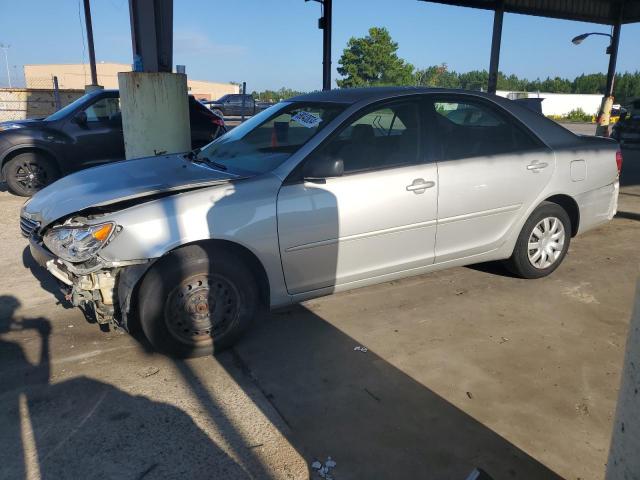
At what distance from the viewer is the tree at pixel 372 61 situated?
228 ft

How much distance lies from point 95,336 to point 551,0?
18.7m

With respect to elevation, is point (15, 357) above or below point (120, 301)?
below

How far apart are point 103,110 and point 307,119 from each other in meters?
5.86

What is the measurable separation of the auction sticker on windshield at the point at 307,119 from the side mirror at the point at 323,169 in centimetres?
43

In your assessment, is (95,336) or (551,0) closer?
(95,336)

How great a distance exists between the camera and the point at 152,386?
2996mm

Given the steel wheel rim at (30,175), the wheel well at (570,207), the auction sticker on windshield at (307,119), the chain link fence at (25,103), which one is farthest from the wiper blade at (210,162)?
the chain link fence at (25,103)

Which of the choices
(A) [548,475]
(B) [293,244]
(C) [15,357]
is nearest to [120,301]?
(C) [15,357]

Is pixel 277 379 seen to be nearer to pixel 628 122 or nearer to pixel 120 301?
pixel 120 301

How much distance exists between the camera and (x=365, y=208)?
11.6 feet

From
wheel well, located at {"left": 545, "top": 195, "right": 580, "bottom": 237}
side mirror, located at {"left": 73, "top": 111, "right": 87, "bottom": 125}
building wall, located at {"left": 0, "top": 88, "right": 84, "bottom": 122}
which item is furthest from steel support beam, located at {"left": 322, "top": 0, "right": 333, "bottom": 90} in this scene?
wheel well, located at {"left": 545, "top": 195, "right": 580, "bottom": 237}

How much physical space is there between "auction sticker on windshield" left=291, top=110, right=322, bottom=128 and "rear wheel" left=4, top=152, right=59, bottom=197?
19.0 ft

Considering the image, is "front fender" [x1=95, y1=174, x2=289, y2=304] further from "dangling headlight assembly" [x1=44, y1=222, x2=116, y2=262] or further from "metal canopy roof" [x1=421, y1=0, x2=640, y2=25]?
"metal canopy roof" [x1=421, y1=0, x2=640, y2=25]

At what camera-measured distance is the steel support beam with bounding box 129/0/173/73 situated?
714 cm
